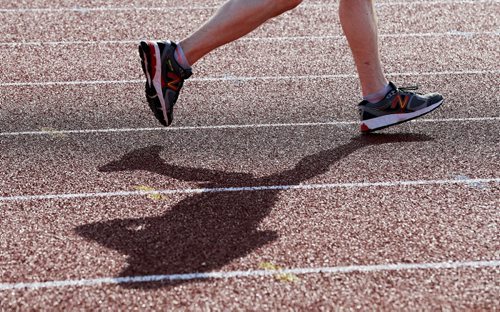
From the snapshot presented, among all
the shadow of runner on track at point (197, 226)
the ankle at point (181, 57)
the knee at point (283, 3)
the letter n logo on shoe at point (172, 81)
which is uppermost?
the knee at point (283, 3)

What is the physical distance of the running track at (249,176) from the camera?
3141mm

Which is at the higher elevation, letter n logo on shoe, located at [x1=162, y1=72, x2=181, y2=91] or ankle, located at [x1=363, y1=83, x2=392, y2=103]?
letter n logo on shoe, located at [x1=162, y1=72, x2=181, y2=91]

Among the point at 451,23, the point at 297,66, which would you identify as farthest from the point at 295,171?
the point at 451,23

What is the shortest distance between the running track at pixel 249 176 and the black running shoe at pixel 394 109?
0.32 feet

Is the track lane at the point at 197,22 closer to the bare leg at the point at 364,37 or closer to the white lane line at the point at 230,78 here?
the white lane line at the point at 230,78

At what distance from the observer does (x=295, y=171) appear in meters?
4.18

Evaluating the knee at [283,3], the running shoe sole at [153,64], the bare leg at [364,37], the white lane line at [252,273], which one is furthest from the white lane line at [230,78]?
the white lane line at [252,273]

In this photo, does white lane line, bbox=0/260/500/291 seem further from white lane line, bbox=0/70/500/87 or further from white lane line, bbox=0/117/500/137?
white lane line, bbox=0/70/500/87

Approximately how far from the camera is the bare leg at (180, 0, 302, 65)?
4.33m

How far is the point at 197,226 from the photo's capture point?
3.60 meters

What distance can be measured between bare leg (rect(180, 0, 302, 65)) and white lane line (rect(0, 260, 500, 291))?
1.53 meters

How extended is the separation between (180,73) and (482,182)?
150cm

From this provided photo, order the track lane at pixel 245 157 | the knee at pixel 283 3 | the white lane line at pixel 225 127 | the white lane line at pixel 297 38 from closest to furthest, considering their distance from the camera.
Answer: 1. the track lane at pixel 245 157
2. the knee at pixel 283 3
3. the white lane line at pixel 225 127
4. the white lane line at pixel 297 38

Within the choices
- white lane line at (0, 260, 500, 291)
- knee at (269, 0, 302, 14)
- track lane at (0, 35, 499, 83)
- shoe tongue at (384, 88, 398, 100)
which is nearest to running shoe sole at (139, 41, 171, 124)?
knee at (269, 0, 302, 14)
